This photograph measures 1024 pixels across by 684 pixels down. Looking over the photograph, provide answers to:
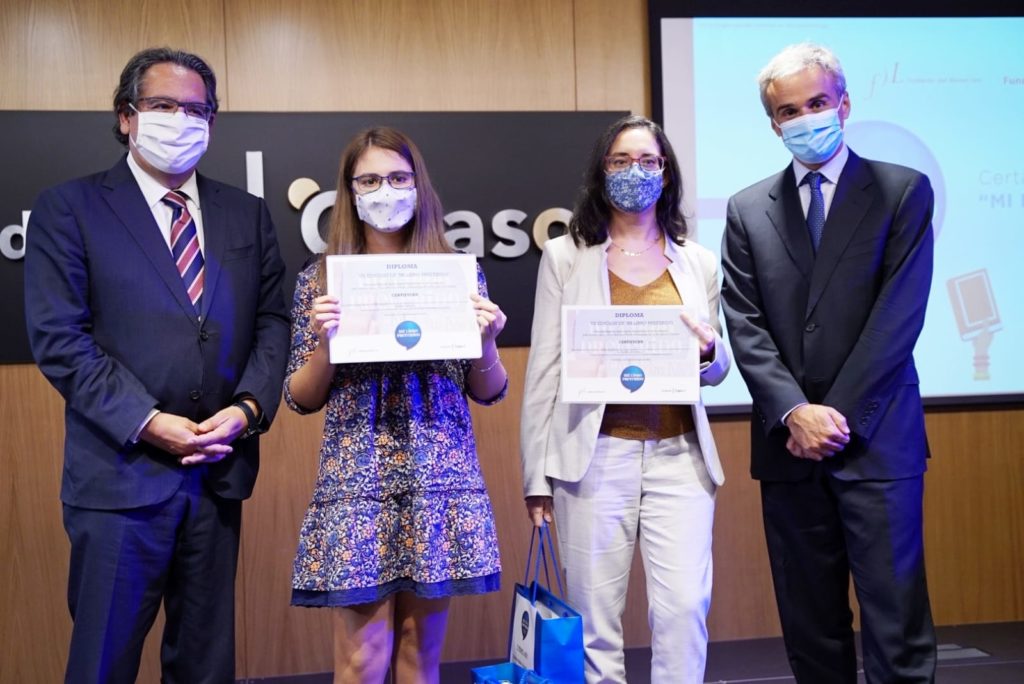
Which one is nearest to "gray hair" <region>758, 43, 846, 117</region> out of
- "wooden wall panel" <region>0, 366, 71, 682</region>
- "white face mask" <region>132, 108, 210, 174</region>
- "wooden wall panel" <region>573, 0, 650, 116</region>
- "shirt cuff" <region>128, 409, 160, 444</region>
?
"wooden wall panel" <region>573, 0, 650, 116</region>

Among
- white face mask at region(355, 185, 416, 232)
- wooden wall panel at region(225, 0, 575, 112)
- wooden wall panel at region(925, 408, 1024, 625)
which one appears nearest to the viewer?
white face mask at region(355, 185, 416, 232)

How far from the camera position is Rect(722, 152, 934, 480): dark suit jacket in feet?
8.16

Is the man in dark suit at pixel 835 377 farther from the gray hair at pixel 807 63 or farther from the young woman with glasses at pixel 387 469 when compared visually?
the young woman with glasses at pixel 387 469

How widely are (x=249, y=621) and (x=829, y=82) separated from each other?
118 inches

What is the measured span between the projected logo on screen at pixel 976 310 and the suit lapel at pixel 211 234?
320 cm

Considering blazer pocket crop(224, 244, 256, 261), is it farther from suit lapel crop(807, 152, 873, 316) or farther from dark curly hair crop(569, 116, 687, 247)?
suit lapel crop(807, 152, 873, 316)

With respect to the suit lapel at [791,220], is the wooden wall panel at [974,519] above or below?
below

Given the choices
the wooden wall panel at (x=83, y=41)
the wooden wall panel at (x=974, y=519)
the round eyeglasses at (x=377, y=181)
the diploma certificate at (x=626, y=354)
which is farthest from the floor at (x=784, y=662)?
the wooden wall panel at (x=83, y=41)

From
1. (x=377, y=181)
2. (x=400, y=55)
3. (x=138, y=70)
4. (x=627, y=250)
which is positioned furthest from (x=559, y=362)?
(x=400, y=55)

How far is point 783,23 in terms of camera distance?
4168 mm

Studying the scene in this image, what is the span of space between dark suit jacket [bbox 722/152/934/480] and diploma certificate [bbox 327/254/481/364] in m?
0.86

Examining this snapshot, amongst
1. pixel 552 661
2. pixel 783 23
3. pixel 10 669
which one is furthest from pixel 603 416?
pixel 10 669

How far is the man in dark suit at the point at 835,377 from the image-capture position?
Result: 248 cm

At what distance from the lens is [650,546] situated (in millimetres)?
2516
